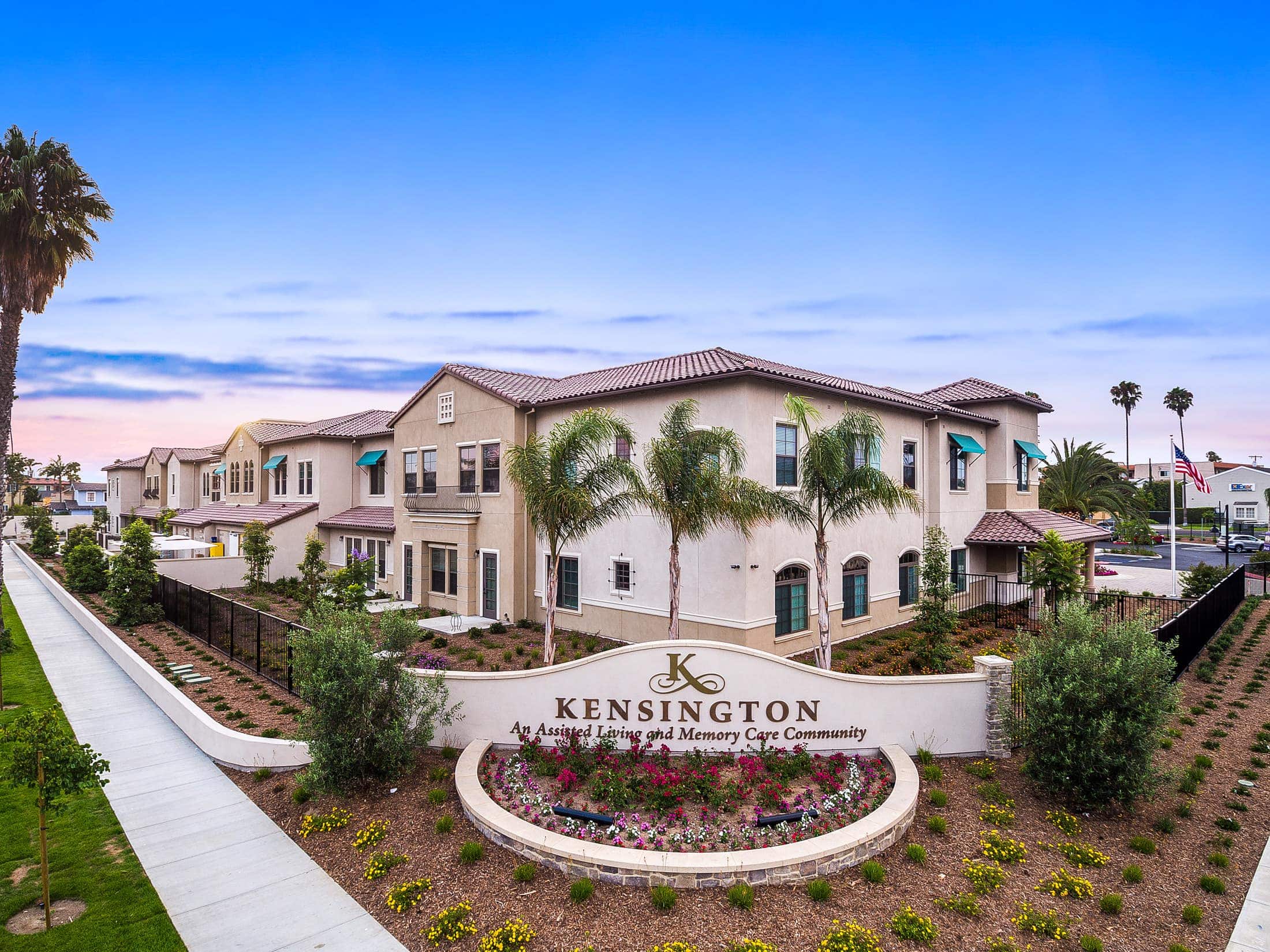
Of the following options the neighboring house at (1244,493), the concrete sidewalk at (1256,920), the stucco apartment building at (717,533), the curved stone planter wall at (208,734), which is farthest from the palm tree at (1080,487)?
the neighboring house at (1244,493)

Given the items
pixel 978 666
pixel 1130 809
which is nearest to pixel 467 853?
pixel 978 666

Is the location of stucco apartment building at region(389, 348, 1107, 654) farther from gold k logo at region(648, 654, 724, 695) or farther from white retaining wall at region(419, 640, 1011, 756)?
gold k logo at region(648, 654, 724, 695)

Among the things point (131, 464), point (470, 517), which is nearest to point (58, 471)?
point (131, 464)

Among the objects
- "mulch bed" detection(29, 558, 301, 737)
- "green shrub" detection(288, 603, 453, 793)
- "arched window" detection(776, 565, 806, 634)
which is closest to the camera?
"green shrub" detection(288, 603, 453, 793)

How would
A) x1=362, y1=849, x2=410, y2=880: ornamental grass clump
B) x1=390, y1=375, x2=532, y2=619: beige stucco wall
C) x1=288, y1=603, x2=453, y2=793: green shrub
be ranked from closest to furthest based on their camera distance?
x1=362, y1=849, x2=410, y2=880: ornamental grass clump → x1=288, y1=603, x2=453, y2=793: green shrub → x1=390, y1=375, x2=532, y2=619: beige stucco wall

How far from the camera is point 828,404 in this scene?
67.0ft

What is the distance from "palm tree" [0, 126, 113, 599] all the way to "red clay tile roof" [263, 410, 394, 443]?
540 inches

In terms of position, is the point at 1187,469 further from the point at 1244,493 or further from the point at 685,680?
the point at 1244,493

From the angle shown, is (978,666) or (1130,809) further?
(978,666)

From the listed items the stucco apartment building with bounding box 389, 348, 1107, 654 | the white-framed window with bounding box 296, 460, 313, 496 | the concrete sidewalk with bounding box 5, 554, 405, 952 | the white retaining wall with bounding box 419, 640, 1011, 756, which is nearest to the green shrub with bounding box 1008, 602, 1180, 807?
the white retaining wall with bounding box 419, 640, 1011, 756

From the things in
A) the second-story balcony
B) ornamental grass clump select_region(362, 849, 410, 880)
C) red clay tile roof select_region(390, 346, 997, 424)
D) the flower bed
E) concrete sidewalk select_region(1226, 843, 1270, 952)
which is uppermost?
red clay tile roof select_region(390, 346, 997, 424)

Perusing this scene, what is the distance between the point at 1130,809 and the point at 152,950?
13249 millimetres

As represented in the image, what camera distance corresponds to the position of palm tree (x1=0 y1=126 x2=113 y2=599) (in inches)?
733

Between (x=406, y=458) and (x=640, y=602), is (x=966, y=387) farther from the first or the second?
(x=406, y=458)
